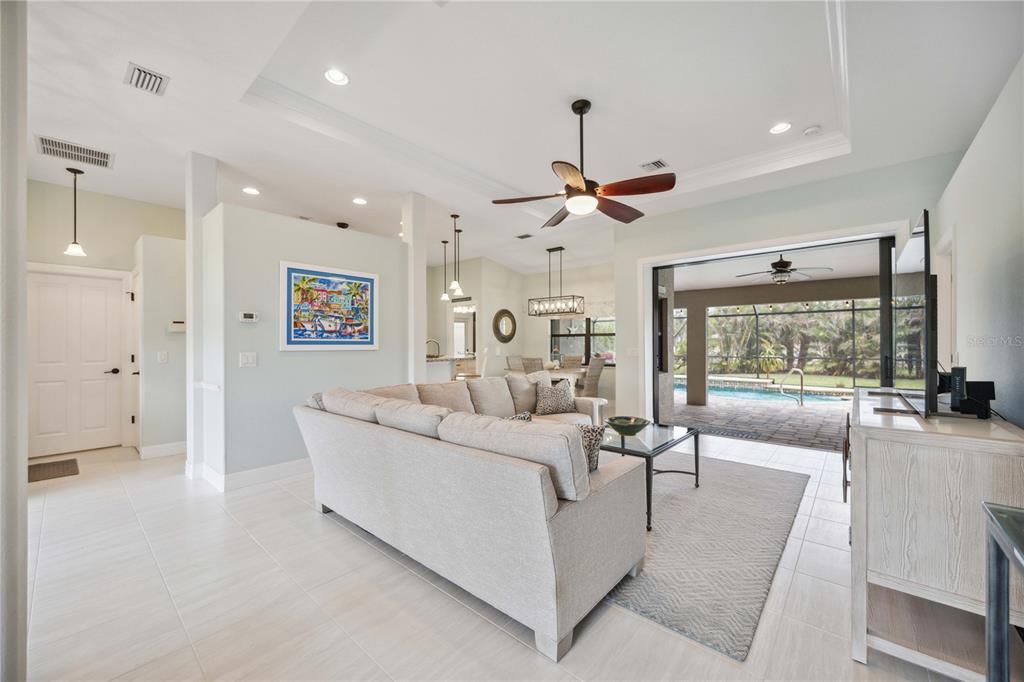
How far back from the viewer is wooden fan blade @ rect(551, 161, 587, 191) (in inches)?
111

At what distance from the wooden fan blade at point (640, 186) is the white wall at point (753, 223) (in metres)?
2.23

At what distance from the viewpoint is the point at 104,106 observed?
3.02 meters

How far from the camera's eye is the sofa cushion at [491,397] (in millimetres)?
4215

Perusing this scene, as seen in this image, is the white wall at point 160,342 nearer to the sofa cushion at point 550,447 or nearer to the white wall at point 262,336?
the white wall at point 262,336

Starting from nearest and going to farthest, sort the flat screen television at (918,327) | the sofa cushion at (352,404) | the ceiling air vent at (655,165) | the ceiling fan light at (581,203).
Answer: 1. the flat screen television at (918,327)
2. the sofa cushion at (352,404)
3. the ceiling fan light at (581,203)
4. the ceiling air vent at (655,165)

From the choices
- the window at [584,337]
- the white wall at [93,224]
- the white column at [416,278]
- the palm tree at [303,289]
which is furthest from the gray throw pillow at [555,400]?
the white wall at [93,224]

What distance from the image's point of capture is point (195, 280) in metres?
3.84

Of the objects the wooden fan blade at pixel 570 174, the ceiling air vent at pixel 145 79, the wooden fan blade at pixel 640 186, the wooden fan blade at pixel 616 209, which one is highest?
the ceiling air vent at pixel 145 79

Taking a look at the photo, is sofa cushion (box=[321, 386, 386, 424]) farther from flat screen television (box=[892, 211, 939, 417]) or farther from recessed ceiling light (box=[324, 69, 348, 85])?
flat screen television (box=[892, 211, 939, 417])

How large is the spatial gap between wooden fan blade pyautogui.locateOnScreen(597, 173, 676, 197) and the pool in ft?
23.2

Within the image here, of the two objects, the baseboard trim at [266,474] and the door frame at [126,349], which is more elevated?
the door frame at [126,349]

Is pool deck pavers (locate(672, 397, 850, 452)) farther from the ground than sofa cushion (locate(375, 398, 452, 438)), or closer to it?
closer to it

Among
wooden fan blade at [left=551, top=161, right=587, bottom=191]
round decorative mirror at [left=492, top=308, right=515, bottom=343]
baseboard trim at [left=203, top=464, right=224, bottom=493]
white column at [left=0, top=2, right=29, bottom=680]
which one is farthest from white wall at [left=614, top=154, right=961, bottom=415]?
white column at [left=0, top=2, right=29, bottom=680]

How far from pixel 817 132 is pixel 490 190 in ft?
10.2
